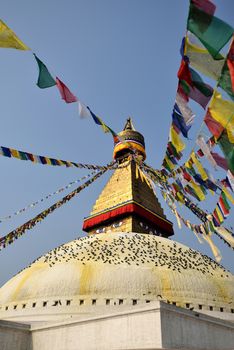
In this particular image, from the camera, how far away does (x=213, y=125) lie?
5648 mm

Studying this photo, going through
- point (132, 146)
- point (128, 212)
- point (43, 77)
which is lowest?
point (43, 77)

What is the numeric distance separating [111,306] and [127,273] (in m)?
1.23

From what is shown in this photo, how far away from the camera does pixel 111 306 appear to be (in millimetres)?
9234

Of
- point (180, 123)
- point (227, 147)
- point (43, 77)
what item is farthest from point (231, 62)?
point (43, 77)

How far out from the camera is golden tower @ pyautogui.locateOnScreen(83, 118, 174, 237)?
17.5 meters

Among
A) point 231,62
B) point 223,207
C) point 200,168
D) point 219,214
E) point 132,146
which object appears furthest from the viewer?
point 132,146

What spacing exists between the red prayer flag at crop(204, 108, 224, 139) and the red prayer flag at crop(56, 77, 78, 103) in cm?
262

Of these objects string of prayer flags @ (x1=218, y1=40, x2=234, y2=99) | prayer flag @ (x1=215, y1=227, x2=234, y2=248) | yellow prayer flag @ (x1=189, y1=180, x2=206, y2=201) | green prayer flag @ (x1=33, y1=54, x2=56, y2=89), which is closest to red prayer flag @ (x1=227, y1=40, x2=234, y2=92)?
string of prayer flags @ (x1=218, y1=40, x2=234, y2=99)

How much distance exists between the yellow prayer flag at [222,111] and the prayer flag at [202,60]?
0.69 meters

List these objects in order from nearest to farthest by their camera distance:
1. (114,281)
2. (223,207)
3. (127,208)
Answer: (223,207) < (114,281) < (127,208)

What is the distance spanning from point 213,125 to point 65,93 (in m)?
2.84

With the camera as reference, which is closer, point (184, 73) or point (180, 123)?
point (184, 73)

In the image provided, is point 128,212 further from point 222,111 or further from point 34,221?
point 222,111

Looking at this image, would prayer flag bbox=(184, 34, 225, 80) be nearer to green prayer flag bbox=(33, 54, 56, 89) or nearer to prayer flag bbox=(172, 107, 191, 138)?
prayer flag bbox=(172, 107, 191, 138)
